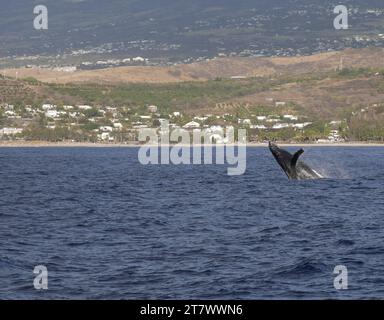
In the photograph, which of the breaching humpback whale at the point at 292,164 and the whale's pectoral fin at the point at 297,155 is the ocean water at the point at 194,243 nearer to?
the breaching humpback whale at the point at 292,164

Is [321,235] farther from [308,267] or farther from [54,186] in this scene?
[54,186]

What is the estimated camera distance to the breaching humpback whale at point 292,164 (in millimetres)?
52031

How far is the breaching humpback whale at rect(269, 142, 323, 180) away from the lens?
171 ft

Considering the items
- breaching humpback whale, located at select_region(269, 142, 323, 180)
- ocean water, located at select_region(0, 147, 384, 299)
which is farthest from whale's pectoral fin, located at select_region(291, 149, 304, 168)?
ocean water, located at select_region(0, 147, 384, 299)

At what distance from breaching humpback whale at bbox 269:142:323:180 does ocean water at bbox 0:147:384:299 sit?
1512mm

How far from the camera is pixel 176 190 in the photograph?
227 ft

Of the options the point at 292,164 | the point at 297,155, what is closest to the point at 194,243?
the point at 297,155

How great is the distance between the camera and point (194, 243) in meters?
35.6

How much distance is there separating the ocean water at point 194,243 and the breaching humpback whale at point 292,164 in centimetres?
151

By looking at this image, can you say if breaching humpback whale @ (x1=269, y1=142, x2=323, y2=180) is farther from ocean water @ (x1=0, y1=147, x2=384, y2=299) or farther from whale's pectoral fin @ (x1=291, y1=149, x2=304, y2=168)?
ocean water @ (x1=0, y1=147, x2=384, y2=299)

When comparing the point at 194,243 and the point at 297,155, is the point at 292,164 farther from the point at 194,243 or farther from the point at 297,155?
the point at 194,243

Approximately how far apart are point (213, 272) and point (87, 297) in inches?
184
